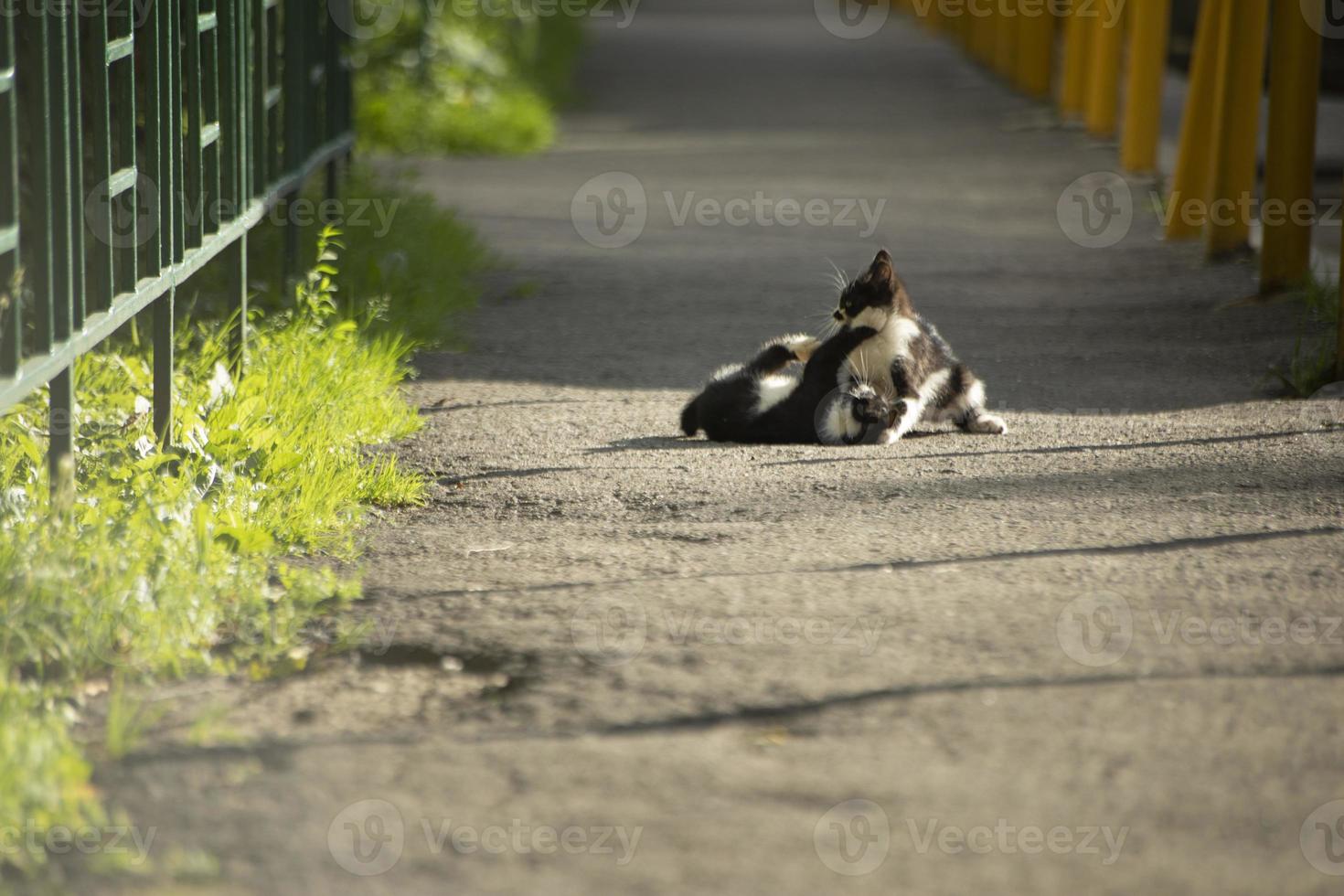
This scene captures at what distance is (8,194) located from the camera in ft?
13.0

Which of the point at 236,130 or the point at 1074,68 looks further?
the point at 1074,68

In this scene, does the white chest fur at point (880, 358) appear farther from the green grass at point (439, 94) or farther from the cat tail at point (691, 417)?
the green grass at point (439, 94)

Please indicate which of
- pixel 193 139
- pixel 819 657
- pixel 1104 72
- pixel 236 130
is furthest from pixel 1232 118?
pixel 819 657

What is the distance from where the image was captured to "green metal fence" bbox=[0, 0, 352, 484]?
4.18 m

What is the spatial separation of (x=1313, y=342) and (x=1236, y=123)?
7.71 feet

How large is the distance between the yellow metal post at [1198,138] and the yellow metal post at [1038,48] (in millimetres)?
8110

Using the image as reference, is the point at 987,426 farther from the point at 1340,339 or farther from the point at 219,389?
the point at 219,389

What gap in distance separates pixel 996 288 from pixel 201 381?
16.5 feet

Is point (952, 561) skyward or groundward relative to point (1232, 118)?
groundward

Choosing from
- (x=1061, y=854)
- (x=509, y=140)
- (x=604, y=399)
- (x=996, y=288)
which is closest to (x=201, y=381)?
(x=604, y=399)

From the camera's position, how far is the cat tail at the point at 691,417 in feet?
20.1

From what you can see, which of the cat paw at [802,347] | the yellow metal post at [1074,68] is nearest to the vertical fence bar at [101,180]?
the cat paw at [802,347]

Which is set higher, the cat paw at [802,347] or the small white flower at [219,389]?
the cat paw at [802,347]

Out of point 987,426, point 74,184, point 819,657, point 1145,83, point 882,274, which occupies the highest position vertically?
point 74,184
